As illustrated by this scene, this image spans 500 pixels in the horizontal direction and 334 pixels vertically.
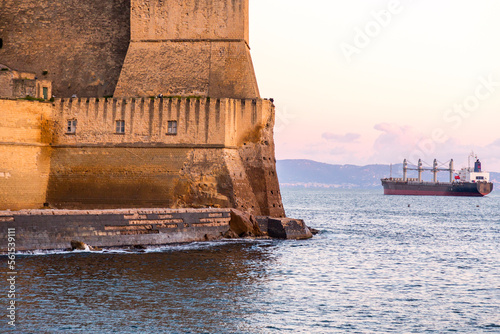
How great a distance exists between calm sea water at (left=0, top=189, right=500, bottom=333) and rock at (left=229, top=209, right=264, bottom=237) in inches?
41.3

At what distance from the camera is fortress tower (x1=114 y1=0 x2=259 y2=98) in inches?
1296

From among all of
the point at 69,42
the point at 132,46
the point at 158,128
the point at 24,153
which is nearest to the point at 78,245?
the point at 158,128

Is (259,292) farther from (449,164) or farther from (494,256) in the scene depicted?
(449,164)

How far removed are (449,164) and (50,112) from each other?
123 metres

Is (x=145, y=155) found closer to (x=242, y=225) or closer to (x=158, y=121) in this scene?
(x=158, y=121)

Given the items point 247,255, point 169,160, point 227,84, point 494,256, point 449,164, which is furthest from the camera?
point 449,164

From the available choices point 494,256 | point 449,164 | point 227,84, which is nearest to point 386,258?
point 494,256

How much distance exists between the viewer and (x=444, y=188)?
12031 cm

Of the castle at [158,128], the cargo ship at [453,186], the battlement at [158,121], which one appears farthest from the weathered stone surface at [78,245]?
the cargo ship at [453,186]

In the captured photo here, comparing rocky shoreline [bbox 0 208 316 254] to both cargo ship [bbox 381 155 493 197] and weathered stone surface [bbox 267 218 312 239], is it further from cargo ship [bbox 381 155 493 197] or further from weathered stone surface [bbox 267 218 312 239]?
cargo ship [bbox 381 155 493 197]

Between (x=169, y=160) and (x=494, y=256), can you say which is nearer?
(x=494, y=256)

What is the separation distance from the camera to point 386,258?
2620cm

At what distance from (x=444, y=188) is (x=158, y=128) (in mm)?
97606

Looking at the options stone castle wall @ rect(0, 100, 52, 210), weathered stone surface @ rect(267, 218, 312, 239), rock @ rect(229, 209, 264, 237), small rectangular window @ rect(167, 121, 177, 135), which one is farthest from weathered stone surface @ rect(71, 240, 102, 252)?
weathered stone surface @ rect(267, 218, 312, 239)
